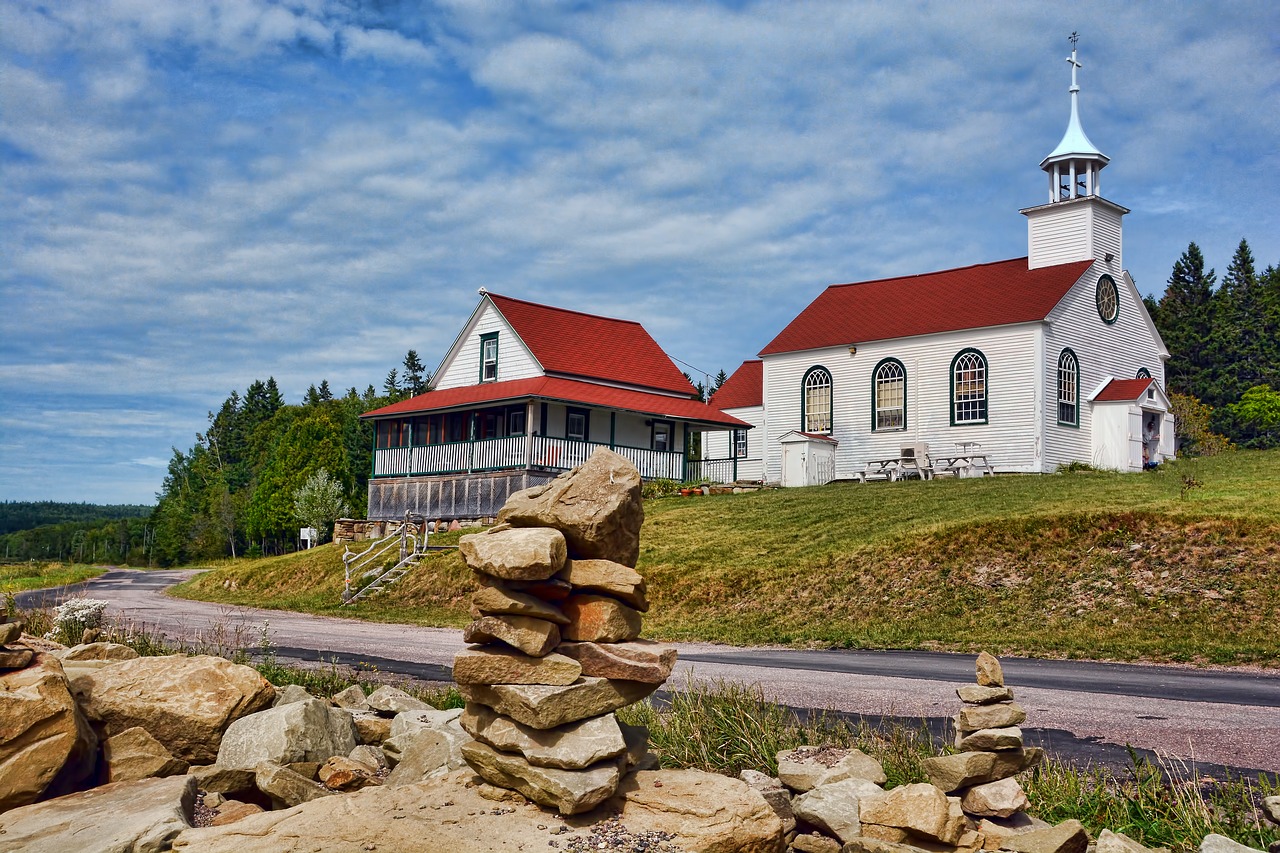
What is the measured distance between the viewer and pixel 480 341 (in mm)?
39438

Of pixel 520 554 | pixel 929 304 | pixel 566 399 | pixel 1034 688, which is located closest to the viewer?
pixel 520 554

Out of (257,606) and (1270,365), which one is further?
(1270,365)

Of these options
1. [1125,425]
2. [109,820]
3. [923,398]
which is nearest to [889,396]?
[923,398]

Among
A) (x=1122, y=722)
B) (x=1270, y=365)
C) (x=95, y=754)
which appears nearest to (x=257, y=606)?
(x=95, y=754)

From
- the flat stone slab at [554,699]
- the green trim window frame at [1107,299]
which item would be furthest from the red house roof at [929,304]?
the flat stone slab at [554,699]

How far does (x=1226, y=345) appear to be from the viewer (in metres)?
70.2

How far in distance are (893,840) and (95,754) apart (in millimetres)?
5394

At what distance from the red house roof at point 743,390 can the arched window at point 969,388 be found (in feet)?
30.9

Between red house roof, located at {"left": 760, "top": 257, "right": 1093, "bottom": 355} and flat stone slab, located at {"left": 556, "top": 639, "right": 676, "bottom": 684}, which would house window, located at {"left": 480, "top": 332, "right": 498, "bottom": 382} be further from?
flat stone slab, located at {"left": 556, "top": 639, "right": 676, "bottom": 684}

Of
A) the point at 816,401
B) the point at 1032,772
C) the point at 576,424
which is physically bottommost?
the point at 1032,772

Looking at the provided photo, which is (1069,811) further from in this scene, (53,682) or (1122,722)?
(53,682)

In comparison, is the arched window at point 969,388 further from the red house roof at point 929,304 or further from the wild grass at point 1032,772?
the wild grass at point 1032,772

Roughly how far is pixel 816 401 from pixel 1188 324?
46.1m

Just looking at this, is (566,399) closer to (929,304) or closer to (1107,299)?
(929,304)
